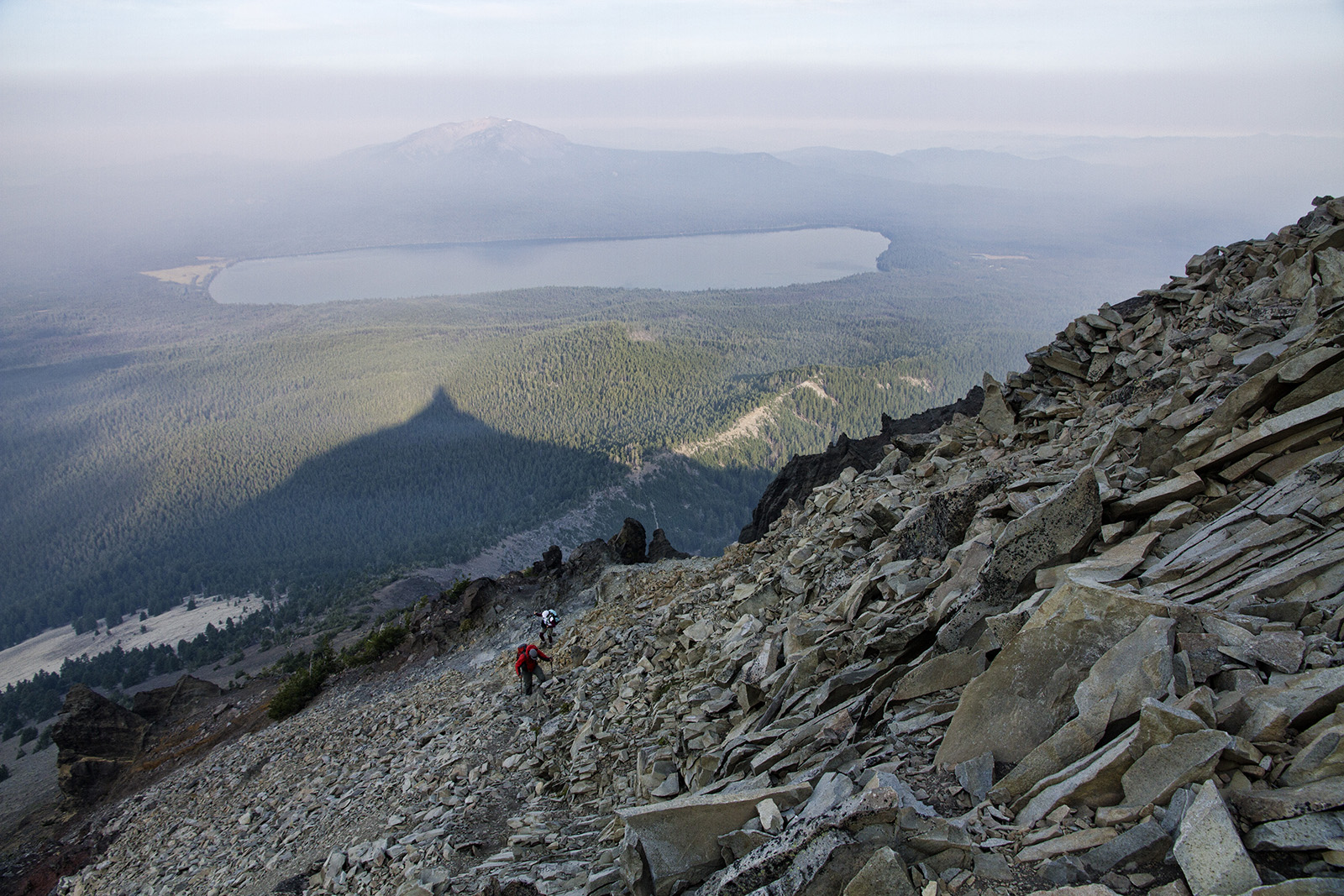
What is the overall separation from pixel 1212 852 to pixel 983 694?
2.48 meters

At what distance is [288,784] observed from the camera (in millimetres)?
19891

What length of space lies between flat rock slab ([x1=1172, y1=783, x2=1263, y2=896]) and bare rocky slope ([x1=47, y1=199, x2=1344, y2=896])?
2 centimetres

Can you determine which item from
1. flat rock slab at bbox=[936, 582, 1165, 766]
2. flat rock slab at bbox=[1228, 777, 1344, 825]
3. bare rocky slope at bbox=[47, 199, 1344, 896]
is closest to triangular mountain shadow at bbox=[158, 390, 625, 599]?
bare rocky slope at bbox=[47, 199, 1344, 896]

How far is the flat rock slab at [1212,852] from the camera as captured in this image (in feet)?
13.8

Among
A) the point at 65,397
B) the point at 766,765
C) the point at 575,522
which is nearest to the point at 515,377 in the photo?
the point at 575,522

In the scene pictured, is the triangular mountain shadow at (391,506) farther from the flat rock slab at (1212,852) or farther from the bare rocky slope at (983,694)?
the flat rock slab at (1212,852)

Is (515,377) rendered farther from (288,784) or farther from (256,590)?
(288,784)

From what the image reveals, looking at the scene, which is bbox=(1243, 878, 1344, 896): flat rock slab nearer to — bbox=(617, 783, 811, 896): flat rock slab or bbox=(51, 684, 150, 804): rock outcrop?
bbox=(617, 783, 811, 896): flat rock slab

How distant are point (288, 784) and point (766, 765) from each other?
1774 cm

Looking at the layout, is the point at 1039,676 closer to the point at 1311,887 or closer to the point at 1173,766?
the point at 1173,766

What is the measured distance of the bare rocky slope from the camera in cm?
504

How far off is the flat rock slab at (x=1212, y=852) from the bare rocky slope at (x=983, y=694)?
0.05 feet

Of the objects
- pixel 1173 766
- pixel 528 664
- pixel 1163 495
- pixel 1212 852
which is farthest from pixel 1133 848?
pixel 528 664

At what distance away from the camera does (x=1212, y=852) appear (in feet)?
14.2
